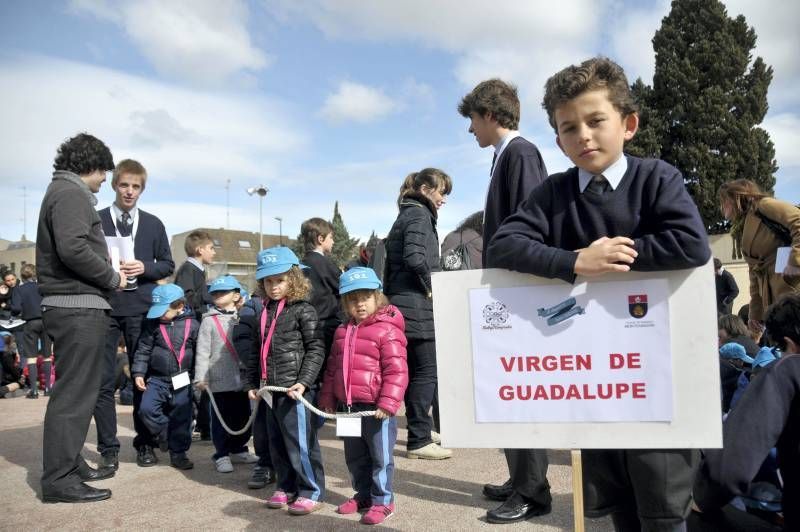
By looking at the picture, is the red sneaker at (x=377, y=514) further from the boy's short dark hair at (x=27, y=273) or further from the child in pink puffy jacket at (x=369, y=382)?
the boy's short dark hair at (x=27, y=273)

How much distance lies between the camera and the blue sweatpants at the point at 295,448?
3.98 metres

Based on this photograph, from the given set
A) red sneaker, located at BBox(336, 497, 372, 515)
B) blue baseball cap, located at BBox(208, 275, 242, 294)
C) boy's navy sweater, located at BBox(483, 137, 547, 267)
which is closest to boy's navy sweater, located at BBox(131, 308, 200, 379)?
blue baseball cap, located at BBox(208, 275, 242, 294)

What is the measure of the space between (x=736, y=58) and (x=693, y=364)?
103 ft

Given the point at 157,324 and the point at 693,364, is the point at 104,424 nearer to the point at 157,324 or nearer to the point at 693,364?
the point at 157,324

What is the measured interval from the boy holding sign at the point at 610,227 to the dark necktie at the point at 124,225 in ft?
13.3

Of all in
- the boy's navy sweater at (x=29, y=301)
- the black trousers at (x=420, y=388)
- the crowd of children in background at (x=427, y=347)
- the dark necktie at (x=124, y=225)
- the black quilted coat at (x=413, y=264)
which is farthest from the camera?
the boy's navy sweater at (x=29, y=301)

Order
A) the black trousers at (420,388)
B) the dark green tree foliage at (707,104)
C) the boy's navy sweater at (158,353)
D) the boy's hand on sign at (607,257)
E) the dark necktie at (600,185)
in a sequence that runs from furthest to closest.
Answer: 1. the dark green tree foliage at (707,104)
2. the boy's navy sweater at (158,353)
3. the black trousers at (420,388)
4. the dark necktie at (600,185)
5. the boy's hand on sign at (607,257)

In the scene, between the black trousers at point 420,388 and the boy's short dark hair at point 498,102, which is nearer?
the boy's short dark hair at point 498,102

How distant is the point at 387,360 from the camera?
3.90 metres

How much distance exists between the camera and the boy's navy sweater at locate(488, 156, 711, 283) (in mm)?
1874

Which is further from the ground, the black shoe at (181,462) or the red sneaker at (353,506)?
the red sneaker at (353,506)

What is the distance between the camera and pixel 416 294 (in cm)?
510

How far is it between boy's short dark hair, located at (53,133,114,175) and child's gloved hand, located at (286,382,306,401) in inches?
87.1

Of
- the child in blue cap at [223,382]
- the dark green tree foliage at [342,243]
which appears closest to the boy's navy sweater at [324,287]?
the child in blue cap at [223,382]
